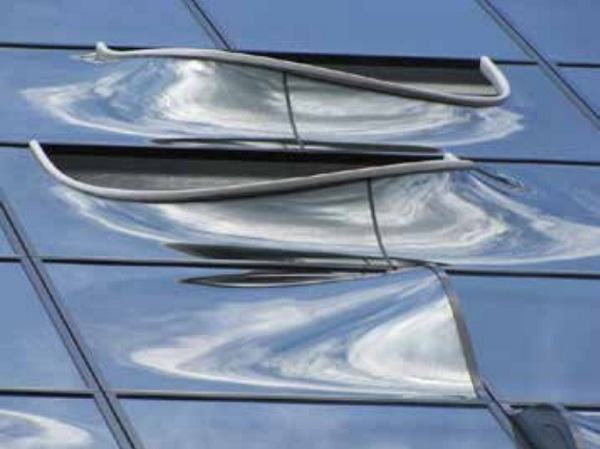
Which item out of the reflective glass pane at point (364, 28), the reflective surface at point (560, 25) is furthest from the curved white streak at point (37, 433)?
the reflective surface at point (560, 25)

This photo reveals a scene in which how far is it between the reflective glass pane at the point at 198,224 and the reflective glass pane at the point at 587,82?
270 centimetres

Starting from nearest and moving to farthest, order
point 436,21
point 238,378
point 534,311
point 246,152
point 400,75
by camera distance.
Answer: point 238,378
point 534,311
point 246,152
point 400,75
point 436,21

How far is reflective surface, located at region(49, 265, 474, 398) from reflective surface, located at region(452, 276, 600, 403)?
0.57 ft

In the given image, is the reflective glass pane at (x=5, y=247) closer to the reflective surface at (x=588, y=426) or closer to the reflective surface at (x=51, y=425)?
the reflective surface at (x=51, y=425)

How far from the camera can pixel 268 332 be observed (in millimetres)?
11094

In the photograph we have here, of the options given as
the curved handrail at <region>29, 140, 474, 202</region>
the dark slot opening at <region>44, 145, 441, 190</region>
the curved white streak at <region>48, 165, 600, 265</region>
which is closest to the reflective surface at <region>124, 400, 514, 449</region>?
the curved white streak at <region>48, 165, 600, 265</region>

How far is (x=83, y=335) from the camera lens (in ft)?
36.3

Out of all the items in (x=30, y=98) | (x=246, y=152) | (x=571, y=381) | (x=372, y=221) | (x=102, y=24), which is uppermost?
(x=102, y=24)

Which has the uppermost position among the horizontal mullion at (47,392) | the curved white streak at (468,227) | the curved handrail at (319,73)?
the curved handrail at (319,73)

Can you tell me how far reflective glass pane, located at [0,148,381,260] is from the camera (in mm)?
12016

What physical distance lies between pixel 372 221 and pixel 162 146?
148 centimetres

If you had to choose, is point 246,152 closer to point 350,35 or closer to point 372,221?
point 372,221

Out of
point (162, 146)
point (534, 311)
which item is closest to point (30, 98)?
point (162, 146)

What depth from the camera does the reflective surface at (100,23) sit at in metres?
14.7
